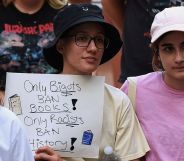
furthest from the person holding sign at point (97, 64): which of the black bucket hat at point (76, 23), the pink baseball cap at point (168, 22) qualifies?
the pink baseball cap at point (168, 22)

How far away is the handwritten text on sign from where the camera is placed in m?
2.54

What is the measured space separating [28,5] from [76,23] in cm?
79

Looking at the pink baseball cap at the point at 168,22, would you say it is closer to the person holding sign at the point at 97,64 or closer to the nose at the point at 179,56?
the nose at the point at 179,56

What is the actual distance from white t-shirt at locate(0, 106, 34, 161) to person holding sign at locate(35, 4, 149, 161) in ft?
2.27

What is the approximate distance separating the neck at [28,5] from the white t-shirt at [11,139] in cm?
142

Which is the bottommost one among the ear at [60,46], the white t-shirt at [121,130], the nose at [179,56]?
the white t-shirt at [121,130]

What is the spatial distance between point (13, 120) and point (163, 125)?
93 cm

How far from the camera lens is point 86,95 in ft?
8.51

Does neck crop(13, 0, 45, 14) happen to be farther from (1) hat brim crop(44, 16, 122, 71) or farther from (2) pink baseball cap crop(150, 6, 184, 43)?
(2) pink baseball cap crop(150, 6, 184, 43)

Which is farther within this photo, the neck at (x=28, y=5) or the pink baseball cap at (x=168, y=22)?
the neck at (x=28, y=5)

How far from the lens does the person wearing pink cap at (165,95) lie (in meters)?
2.61

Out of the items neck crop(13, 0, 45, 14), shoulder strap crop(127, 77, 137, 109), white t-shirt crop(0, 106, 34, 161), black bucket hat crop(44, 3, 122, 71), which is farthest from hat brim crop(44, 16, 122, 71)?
white t-shirt crop(0, 106, 34, 161)

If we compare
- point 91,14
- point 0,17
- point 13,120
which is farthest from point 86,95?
point 0,17

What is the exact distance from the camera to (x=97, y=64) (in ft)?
8.64
